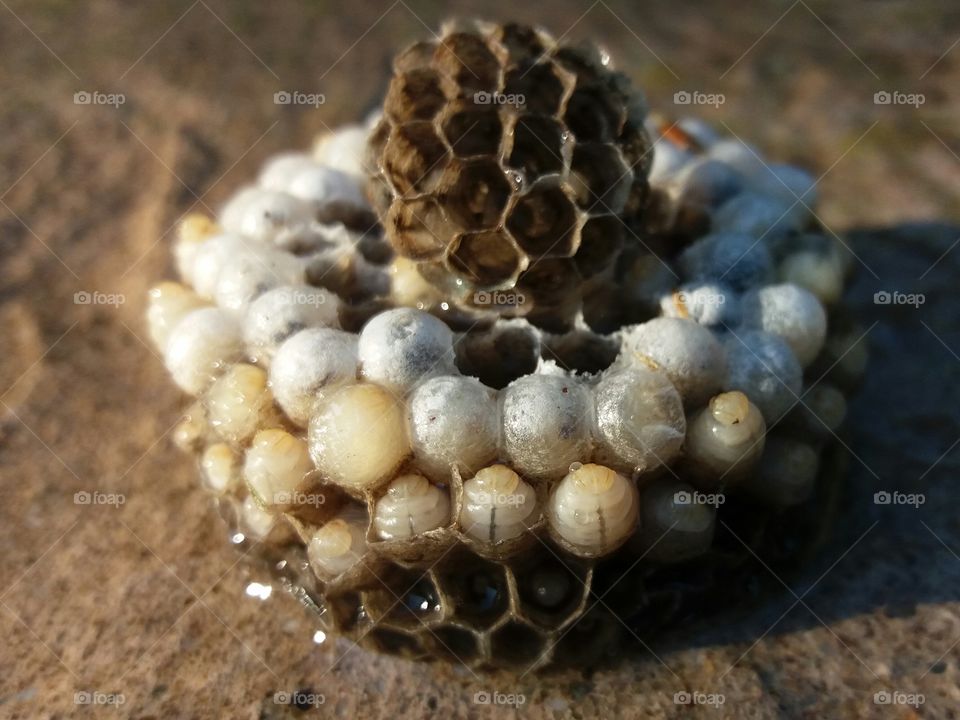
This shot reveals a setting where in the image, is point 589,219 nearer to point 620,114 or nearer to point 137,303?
point 620,114

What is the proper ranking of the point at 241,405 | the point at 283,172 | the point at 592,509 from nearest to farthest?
→ the point at 592,509 → the point at 241,405 → the point at 283,172

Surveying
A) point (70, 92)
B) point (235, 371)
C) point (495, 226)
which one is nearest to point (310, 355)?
point (235, 371)

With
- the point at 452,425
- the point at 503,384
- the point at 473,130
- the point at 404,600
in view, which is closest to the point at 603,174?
the point at 473,130

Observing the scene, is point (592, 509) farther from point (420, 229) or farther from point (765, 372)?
point (420, 229)

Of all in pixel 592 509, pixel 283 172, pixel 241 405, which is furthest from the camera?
pixel 283 172

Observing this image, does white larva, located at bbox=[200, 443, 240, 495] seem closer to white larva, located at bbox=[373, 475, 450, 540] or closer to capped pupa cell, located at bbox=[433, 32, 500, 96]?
white larva, located at bbox=[373, 475, 450, 540]

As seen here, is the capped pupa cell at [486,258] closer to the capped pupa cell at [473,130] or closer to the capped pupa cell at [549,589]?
the capped pupa cell at [473,130]
